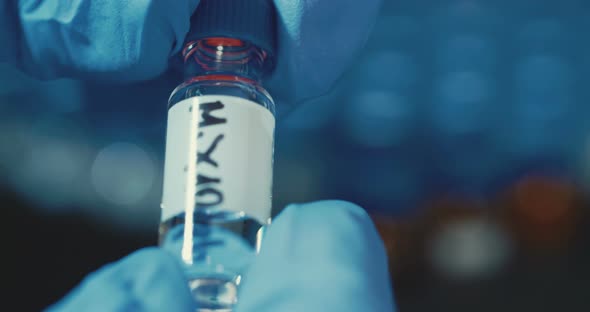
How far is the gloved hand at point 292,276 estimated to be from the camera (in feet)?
1.32

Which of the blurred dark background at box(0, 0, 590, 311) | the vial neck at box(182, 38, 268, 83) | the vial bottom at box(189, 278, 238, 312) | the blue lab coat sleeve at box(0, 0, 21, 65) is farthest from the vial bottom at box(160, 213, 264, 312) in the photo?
the blurred dark background at box(0, 0, 590, 311)

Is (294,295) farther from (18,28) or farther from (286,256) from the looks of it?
(18,28)

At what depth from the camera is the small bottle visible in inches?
20.2

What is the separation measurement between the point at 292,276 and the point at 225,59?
0.27 m

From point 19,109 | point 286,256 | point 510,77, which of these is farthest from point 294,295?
point 510,77

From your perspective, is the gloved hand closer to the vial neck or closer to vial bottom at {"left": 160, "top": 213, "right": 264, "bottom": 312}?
vial bottom at {"left": 160, "top": 213, "right": 264, "bottom": 312}

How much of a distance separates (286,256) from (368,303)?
7 cm

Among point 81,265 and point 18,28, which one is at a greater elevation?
point 18,28

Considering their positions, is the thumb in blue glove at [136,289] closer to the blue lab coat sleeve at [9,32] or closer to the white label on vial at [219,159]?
the white label on vial at [219,159]

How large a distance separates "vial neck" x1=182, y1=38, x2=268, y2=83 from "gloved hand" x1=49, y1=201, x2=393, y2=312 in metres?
0.20

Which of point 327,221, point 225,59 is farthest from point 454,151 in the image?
point 327,221

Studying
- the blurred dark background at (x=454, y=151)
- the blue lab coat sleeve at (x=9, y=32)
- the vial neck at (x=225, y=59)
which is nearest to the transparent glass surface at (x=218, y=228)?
the vial neck at (x=225, y=59)

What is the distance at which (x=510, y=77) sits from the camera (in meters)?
1.76

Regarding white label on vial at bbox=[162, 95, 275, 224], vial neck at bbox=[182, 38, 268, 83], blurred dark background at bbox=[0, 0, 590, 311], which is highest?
vial neck at bbox=[182, 38, 268, 83]
